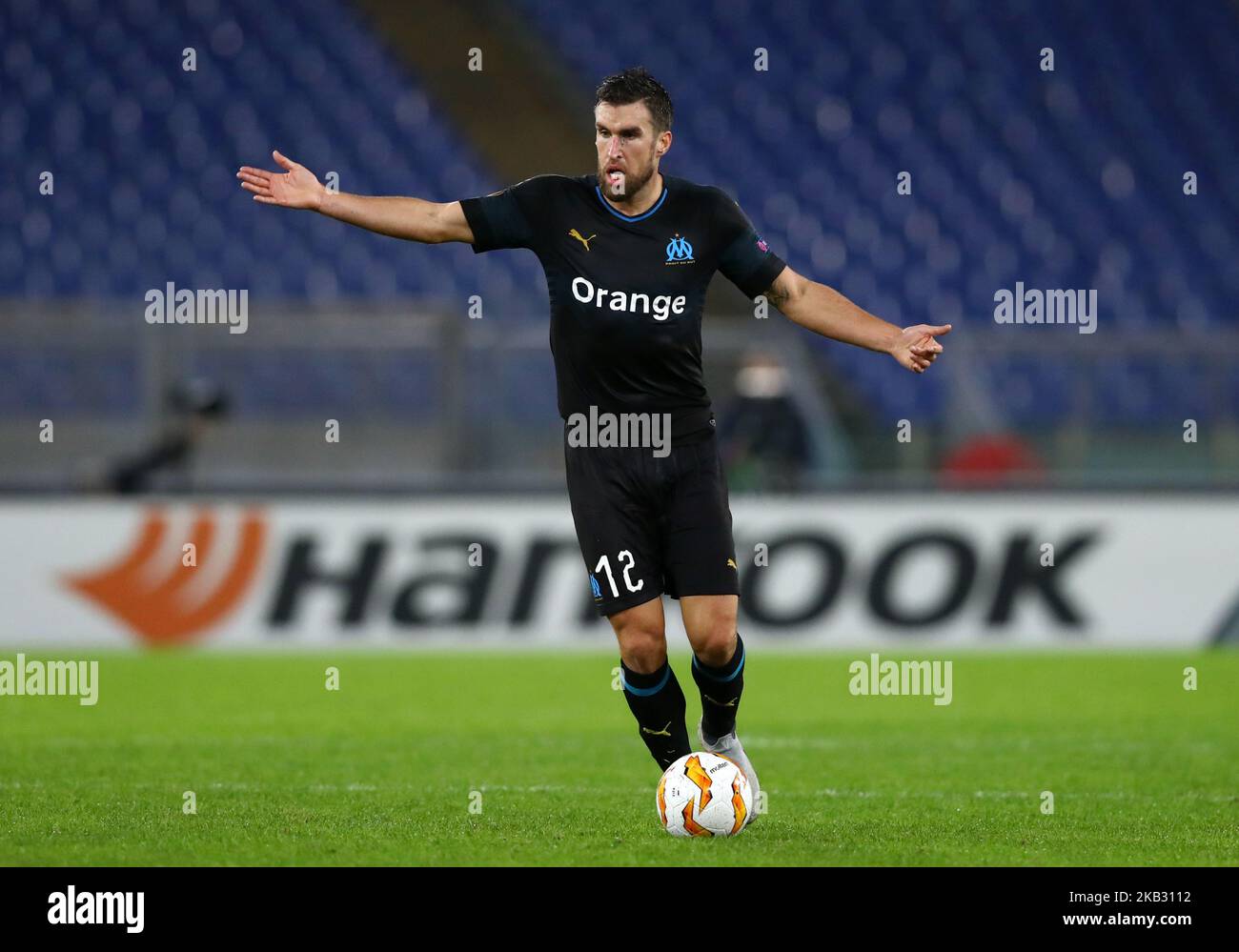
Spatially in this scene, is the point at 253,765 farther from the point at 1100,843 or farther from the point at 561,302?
the point at 1100,843

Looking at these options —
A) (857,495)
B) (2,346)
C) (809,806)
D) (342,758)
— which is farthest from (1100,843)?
(2,346)

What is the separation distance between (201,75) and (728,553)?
13.2 m

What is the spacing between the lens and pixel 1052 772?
7.52 m

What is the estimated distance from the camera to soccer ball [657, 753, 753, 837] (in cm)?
577

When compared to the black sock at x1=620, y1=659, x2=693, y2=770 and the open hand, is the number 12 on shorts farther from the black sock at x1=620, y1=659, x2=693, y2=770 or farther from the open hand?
the open hand

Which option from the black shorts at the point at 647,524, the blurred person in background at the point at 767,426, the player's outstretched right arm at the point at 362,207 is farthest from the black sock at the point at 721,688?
the blurred person in background at the point at 767,426

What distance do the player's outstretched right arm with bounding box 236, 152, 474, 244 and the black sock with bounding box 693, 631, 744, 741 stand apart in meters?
1.71

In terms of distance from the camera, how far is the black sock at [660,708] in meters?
6.23

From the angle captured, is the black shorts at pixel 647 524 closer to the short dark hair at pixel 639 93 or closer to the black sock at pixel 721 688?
the black sock at pixel 721 688
